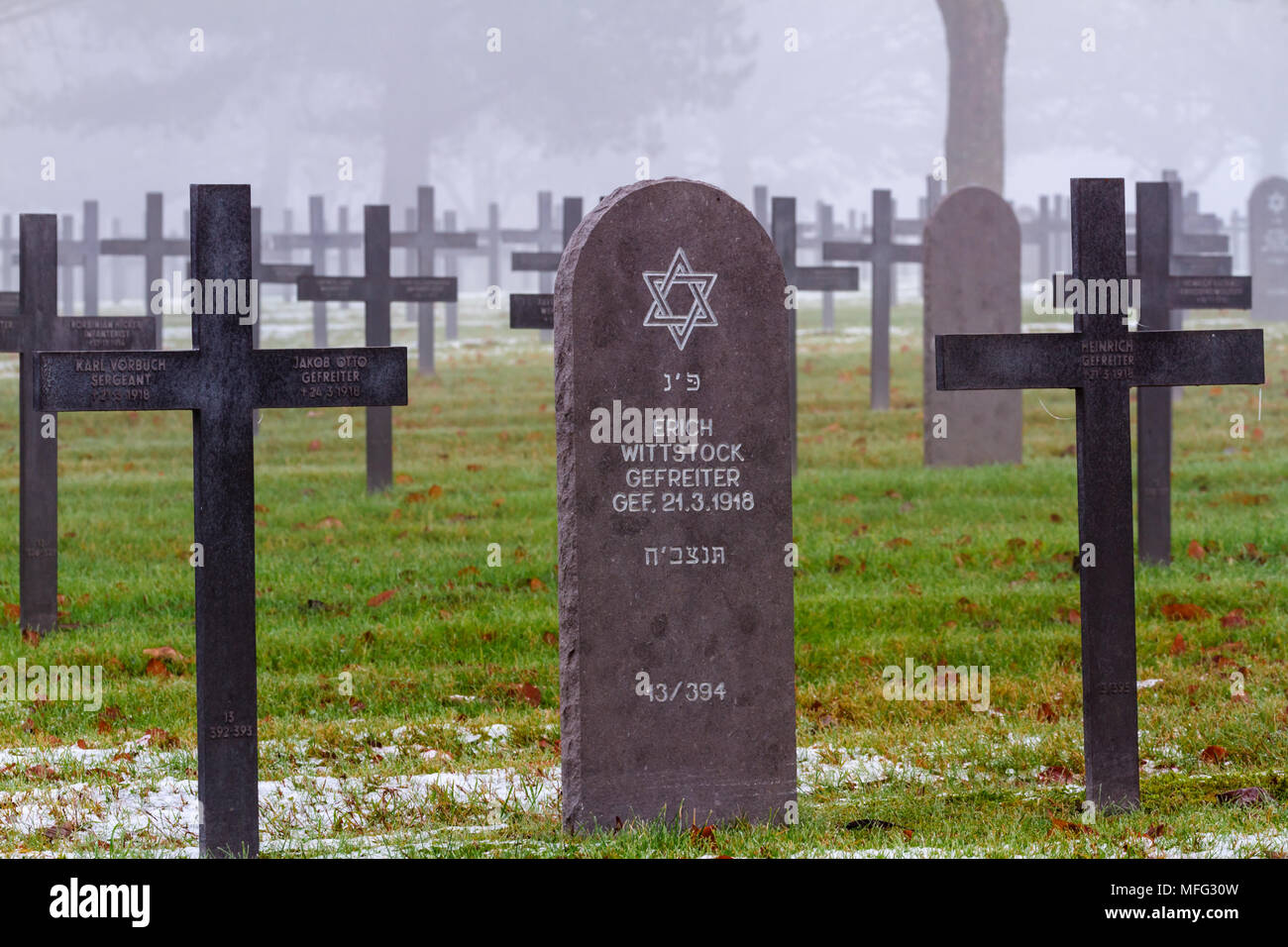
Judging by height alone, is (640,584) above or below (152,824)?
above

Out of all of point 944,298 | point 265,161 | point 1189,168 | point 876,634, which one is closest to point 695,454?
point 876,634

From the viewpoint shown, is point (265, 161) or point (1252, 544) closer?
point (1252, 544)

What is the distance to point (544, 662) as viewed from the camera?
8.66 meters

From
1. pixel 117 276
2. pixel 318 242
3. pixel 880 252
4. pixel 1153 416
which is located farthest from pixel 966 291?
pixel 117 276

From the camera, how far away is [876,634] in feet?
29.6

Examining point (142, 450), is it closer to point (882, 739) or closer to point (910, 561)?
point (910, 561)

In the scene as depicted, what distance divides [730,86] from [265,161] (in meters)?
21.0

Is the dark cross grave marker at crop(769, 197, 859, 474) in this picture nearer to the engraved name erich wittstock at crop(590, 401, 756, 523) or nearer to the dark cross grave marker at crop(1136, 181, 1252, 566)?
the dark cross grave marker at crop(1136, 181, 1252, 566)

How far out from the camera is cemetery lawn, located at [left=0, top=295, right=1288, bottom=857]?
5.85 m

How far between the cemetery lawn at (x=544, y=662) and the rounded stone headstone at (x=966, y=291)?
57 centimetres

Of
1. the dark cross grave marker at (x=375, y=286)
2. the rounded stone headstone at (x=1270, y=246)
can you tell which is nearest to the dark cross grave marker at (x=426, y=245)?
the dark cross grave marker at (x=375, y=286)

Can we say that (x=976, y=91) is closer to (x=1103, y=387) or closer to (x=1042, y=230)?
(x=1042, y=230)

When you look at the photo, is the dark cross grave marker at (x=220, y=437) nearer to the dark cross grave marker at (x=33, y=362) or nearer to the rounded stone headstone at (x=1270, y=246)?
the dark cross grave marker at (x=33, y=362)

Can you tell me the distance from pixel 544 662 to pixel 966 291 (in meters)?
7.53
